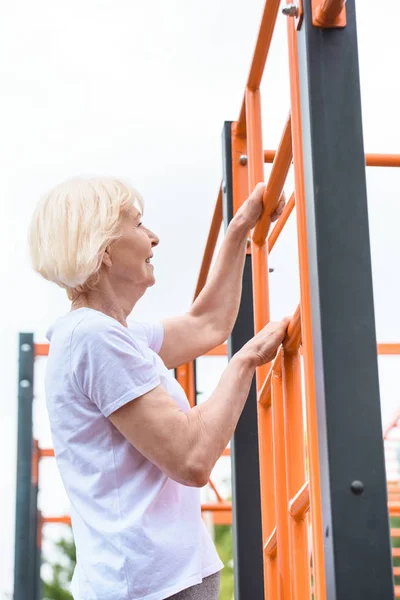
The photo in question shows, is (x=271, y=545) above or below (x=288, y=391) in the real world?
below

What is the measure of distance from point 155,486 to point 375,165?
1.35 metres

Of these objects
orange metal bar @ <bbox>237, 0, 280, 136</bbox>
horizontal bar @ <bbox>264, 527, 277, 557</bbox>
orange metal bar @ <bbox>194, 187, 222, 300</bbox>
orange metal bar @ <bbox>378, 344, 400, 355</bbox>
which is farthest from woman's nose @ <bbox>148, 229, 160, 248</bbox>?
orange metal bar @ <bbox>378, 344, 400, 355</bbox>

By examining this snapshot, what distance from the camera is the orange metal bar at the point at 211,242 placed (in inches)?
157

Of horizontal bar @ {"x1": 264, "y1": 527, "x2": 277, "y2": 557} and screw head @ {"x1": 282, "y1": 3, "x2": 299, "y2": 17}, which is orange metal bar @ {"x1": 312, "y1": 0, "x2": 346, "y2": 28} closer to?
screw head @ {"x1": 282, "y1": 3, "x2": 299, "y2": 17}

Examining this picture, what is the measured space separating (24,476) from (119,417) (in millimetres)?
3707

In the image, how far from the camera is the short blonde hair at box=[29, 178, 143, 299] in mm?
2168

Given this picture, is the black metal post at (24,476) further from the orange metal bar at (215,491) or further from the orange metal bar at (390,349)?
the orange metal bar at (390,349)

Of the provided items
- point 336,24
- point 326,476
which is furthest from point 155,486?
point 336,24

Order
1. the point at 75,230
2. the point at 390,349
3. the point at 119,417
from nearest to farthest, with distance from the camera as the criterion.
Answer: the point at 119,417 → the point at 75,230 → the point at 390,349

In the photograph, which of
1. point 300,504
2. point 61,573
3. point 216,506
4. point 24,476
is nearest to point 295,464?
point 300,504

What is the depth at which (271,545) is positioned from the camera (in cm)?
263

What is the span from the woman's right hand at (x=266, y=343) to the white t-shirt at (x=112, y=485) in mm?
229

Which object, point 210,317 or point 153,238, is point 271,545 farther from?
point 153,238

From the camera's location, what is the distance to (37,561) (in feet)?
18.4
